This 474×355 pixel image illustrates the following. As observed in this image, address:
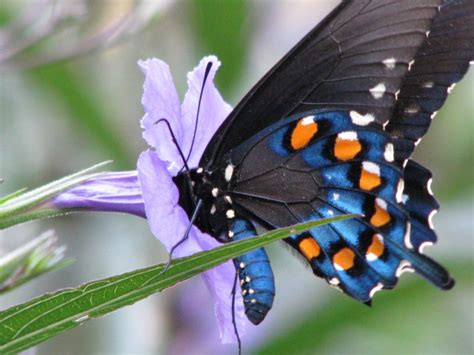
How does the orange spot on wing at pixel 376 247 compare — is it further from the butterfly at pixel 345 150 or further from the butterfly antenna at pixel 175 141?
the butterfly antenna at pixel 175 141

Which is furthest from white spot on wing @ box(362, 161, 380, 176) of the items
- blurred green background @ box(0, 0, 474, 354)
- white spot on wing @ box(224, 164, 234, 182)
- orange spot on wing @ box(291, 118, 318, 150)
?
blurred green background @ box(0, 0, 474, 354)

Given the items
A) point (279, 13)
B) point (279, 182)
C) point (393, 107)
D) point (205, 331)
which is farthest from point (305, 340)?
point (279, 13)

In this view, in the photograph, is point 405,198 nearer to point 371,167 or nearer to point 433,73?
point 371,167

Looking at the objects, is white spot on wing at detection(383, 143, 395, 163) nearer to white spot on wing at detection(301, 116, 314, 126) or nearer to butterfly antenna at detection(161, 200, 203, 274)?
white spot on wing at detection(301, 116, 314, 126)

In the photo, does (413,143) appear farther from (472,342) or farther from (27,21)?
(472,342)

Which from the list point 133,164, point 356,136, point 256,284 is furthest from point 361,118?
point 133,164

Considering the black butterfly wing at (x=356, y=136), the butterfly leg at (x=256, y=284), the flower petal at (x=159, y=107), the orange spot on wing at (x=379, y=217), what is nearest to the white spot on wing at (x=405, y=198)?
the black butterfly wing at (x=356, y=136)
